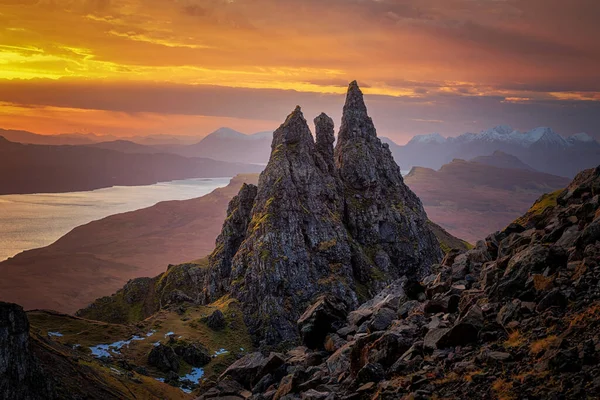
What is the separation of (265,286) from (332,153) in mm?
70163

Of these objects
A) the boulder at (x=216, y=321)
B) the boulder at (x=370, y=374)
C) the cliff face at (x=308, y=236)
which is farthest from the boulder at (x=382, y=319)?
the boulder at (x=216, y=321)

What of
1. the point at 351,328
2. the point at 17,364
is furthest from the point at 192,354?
the point at 351,328

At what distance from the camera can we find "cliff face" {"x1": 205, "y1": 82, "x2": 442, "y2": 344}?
153 metres

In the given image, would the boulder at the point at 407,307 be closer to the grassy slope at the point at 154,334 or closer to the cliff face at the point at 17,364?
the cliff face at the point at 17,364

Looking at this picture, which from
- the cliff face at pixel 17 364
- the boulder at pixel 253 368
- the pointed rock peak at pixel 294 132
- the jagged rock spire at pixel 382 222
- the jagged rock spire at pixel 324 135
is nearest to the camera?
the boulder at pixel 253 368

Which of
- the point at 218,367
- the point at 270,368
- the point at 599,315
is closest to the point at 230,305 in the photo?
the point at 218,367

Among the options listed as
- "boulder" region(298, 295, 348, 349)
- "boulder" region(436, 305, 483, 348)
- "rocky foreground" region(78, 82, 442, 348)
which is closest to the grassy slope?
"rocky foreground" region(78, 82, 442, 348)

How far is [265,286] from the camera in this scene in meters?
153

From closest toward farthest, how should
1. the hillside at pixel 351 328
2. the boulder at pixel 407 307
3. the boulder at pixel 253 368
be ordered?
the hillside at pixel 351 328 → the boulder at pixel 407 307 → the boulder at pixel 253 368

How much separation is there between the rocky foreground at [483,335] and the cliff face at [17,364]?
33468 millimetres

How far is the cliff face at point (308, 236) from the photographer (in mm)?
153375

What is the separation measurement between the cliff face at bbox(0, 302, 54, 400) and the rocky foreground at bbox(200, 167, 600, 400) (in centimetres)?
3347

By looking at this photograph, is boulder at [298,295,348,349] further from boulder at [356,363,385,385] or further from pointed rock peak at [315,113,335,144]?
pointed rock peak at [315,113,335,144]

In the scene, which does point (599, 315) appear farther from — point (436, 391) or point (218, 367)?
point (218, 367)
